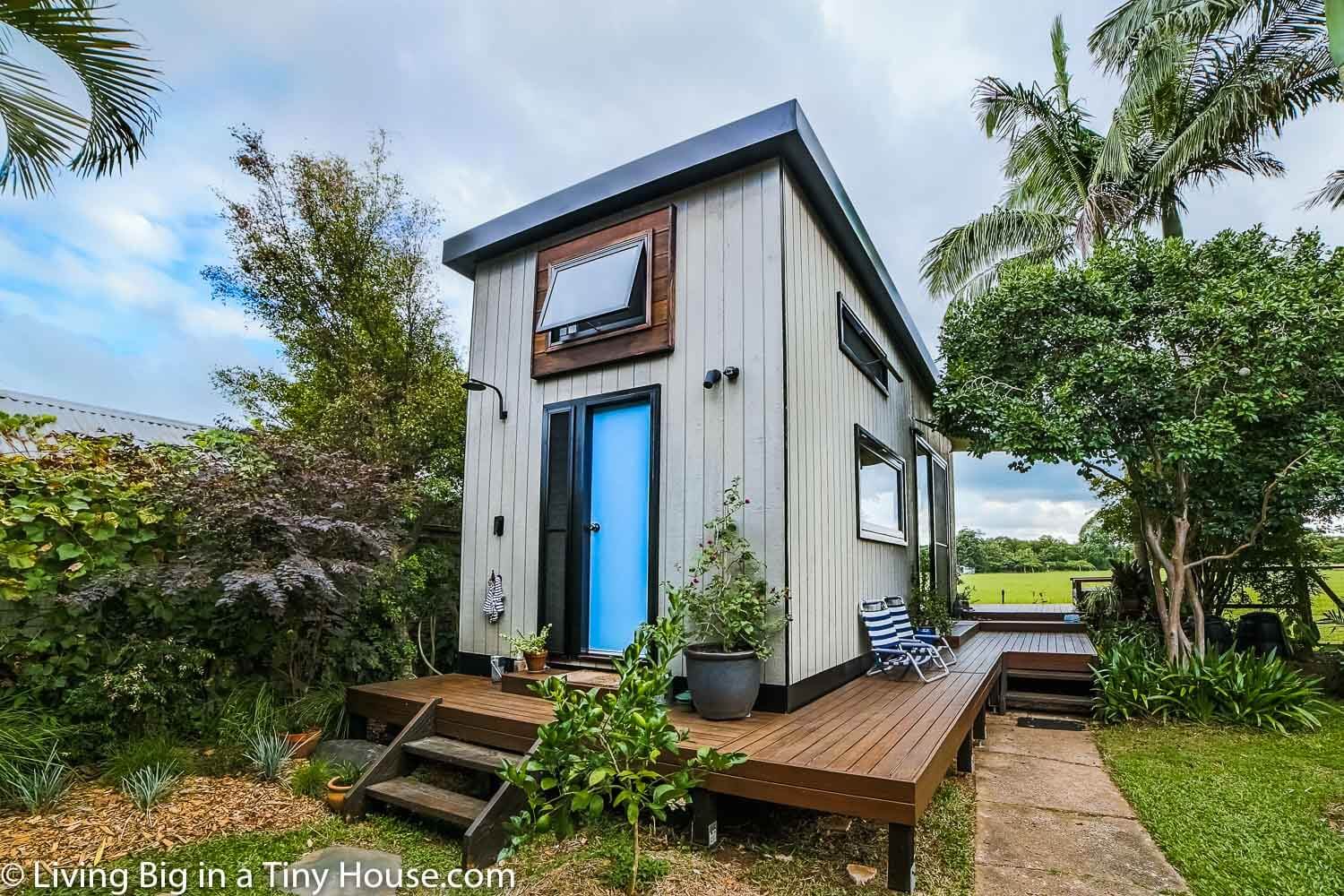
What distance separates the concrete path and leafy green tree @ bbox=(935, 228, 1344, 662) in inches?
91.6

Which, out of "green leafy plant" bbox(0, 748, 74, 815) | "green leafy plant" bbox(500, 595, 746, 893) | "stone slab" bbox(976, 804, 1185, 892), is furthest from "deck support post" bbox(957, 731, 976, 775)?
"green leafy plant" bbox(0, 748, 74, 815)

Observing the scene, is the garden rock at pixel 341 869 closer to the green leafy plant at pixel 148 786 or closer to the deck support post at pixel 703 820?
the green leafy plant at pixel 148 786

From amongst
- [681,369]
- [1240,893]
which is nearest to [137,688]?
[681,369]

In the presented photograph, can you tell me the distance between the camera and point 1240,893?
259 centimetres

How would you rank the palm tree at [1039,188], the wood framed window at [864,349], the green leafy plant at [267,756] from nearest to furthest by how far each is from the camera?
the green leafy plant at [267,756] < the wood framed window at [864,349] < the palm tree at [1039,188]

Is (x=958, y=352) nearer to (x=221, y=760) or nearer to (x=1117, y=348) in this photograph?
(x=1117, y=348)

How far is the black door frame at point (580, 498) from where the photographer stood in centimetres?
451

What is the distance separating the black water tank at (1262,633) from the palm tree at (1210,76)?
21.2 feet

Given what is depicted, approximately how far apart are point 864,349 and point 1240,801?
419cm

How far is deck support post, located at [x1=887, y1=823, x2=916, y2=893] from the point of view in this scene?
260 cm

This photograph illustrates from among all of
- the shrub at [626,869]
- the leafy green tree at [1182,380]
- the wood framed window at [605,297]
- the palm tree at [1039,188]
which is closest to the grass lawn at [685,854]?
the shrub at [626,869]

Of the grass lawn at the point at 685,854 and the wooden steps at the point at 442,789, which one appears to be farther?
the wooden steps at the point at 442,789

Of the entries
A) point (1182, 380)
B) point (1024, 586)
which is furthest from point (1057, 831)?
point (1024, 586)

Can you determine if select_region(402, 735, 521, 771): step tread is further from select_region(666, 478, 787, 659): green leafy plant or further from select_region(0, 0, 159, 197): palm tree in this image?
select_region(0, 0, 159, 197): palm tree
